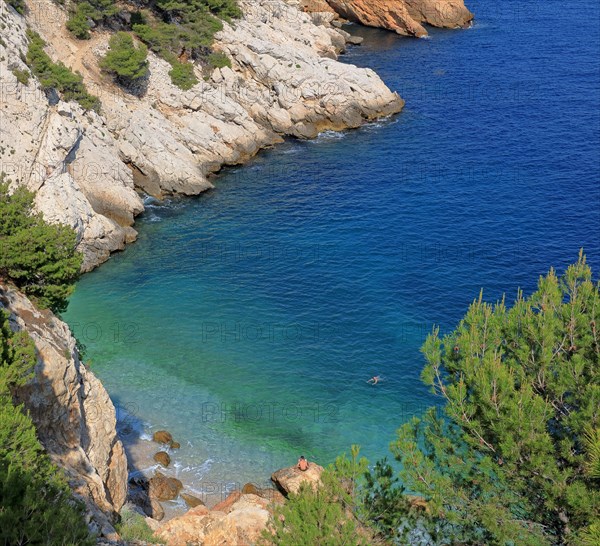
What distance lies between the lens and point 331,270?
58000 millimetres

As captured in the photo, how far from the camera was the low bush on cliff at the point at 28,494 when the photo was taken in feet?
58.5

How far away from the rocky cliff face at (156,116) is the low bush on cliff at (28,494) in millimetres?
34491

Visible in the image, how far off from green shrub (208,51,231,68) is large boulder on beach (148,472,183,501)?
54.5 m

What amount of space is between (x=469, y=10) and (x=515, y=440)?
121m

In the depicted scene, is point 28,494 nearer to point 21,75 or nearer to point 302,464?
point 302,464

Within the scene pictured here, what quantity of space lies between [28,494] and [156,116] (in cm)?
5831

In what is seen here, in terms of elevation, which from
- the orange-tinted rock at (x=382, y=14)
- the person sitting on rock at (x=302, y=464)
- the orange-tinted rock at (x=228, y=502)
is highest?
the orange-tinted rock at (x=382, y=14)

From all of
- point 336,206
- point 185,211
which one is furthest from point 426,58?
point 185,211

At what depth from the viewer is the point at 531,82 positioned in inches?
3848

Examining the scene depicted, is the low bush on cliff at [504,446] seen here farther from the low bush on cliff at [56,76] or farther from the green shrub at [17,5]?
the green shrub at [17,5]

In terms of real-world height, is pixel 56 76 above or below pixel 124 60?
below

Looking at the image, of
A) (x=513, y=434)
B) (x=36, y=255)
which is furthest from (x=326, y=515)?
(x=36, y=255)

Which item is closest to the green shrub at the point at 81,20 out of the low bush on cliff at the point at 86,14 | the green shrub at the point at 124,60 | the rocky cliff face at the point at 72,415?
the low bush on cliff at the point at 86,14

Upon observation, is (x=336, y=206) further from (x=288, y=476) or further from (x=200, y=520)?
(x=200, y=520)
